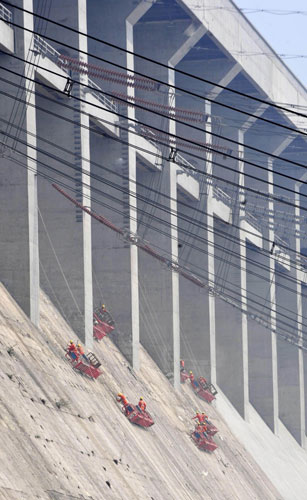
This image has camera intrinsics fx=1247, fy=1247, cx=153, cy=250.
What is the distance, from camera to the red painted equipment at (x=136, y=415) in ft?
185

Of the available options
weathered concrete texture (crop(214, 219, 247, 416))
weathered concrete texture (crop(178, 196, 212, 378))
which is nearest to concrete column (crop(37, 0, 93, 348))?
weathered concrete texture (crop(178, 196, 212, 378))

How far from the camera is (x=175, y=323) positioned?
75062 millimetres

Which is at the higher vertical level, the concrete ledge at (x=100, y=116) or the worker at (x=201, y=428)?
the concrete ledge at (x=100, y=116)

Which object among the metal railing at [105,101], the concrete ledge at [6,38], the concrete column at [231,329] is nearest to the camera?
the concrete ledge at [6,38]

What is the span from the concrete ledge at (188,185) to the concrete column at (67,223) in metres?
17.9

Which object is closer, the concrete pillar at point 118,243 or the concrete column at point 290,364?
the concrete pillar at point 118,243

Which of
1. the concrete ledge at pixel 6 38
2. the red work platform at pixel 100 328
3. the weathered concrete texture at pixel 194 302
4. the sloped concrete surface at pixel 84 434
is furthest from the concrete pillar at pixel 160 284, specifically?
the concrete ledge at pixel 6 38

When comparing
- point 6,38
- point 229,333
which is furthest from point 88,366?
point 229,333

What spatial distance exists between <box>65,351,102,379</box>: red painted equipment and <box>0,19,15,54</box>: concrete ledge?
519 inches

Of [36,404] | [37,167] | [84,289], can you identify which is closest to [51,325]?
[84,289]

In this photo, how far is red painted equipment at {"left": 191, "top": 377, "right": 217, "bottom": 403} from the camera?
7894 centimetres

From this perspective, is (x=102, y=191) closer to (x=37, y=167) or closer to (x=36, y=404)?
(x=37, y=167)

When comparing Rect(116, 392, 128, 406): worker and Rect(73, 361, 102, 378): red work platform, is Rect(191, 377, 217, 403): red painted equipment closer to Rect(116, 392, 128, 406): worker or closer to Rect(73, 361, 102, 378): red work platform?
Rect(116, 392, 128, 406): worker

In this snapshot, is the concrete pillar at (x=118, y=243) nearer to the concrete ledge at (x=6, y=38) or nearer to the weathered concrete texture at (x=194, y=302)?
the weathered concrete texture at (x=194, y=302)
